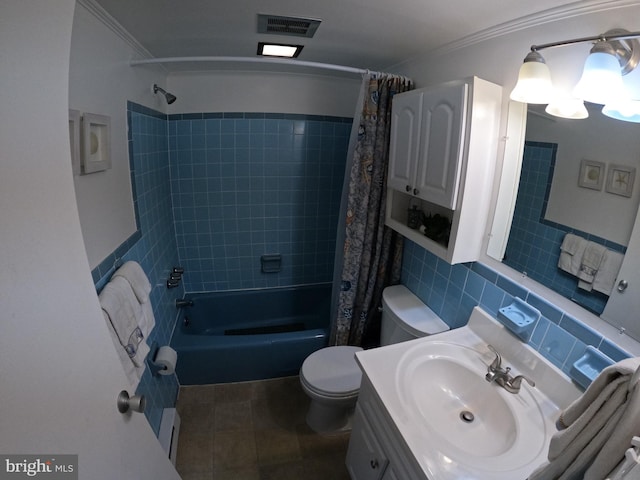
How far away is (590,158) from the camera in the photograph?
3.41 ft

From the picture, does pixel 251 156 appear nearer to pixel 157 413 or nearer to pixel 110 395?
pixel 157 413

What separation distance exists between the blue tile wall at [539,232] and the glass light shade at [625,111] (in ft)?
0.70

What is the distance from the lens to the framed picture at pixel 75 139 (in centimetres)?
107

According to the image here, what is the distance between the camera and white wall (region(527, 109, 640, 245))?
0.94 meters

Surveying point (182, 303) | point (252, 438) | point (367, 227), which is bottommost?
point (252, 438)

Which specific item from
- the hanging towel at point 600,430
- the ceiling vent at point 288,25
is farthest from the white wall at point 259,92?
the hanging towel at point 600,430

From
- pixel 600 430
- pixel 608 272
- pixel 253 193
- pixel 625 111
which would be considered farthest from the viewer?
pixel 253 193

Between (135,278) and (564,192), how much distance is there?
1.79m

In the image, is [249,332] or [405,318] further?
[249,332]

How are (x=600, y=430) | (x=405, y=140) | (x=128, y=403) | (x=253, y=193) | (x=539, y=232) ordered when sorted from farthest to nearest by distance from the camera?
1. (x=253, y=193)
2. (x=405, y=140)
3. (x=539, y=232)
4. (x=128, y=403)
5. (x=600, y=430)

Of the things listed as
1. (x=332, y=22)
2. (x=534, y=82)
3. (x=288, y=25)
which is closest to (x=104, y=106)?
(x=288, y=25)

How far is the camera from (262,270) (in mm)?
2775

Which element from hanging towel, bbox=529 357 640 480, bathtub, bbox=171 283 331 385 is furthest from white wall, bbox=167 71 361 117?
hanging towel, bbox=529 357 640 480

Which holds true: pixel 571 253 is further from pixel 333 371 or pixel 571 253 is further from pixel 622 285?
pixel 333 371
